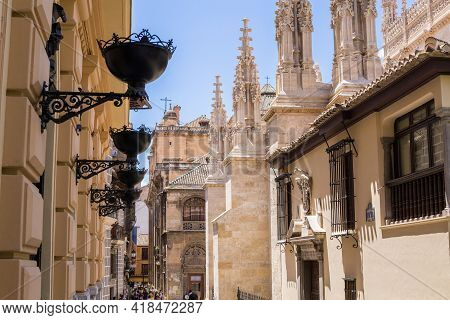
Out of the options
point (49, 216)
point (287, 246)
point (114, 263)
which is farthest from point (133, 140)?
point (114, 263)

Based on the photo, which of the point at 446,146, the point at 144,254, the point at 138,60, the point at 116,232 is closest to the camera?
the point at 138,60

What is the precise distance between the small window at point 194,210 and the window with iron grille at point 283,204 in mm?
26111

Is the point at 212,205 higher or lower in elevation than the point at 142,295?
higher

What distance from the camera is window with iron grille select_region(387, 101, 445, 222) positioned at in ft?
26.5

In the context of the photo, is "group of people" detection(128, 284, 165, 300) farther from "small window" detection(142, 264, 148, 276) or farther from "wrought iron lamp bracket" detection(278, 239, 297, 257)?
"small window" detection(142, 264, 148, 276)

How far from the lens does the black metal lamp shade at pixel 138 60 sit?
360cm

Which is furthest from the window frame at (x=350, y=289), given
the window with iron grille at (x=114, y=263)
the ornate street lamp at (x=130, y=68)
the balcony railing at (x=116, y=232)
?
the window with iron grille at (x=114, y=263)

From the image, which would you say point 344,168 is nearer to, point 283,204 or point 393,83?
point 393,83

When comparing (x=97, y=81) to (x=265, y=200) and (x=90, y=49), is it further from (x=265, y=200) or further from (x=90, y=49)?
(x=265, y=200)

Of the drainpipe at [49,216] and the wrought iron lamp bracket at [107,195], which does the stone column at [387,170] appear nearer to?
the wrought iron lamp bracket at [107,195]

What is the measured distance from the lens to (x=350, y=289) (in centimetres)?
1123

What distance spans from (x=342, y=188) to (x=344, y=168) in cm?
38

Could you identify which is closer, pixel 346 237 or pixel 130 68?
pixel 130 68
